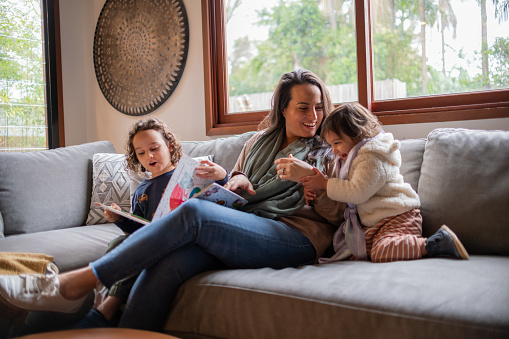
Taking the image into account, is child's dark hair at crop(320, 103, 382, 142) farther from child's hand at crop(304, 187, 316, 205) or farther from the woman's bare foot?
the woman's bare foot

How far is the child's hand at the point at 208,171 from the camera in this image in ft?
5.26

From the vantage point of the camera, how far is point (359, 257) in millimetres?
1534

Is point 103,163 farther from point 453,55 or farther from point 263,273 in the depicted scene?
point 453,55

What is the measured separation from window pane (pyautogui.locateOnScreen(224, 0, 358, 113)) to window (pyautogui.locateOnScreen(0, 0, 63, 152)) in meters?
1.49

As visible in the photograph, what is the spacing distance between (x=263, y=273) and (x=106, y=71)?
103 inches

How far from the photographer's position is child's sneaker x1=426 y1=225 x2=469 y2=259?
138 centimetres

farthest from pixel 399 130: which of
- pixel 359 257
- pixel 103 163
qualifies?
pixel 103 163

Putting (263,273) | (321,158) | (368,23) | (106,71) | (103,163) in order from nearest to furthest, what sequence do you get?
(263,273)
(321,158)
(368,23)
(103,163)
(106,71)

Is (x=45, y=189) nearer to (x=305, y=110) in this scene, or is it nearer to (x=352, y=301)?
(x=305, y=110)

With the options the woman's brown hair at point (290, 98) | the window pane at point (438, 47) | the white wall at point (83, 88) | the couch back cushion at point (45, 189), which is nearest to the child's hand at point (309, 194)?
the woman's brown hair at point (290, 98)

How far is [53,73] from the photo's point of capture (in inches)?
137

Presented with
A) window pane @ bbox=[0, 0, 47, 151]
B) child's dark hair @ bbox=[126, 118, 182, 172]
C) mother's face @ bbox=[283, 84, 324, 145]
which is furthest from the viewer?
window pane @ bbox=[0, 0, 47, 151]

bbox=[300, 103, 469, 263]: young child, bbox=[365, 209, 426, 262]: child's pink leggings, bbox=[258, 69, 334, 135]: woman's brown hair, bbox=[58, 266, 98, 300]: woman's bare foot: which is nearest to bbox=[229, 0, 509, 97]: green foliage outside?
bbox=[258, 69, 334, 135]: woman's brown hair

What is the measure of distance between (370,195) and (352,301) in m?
0.47
